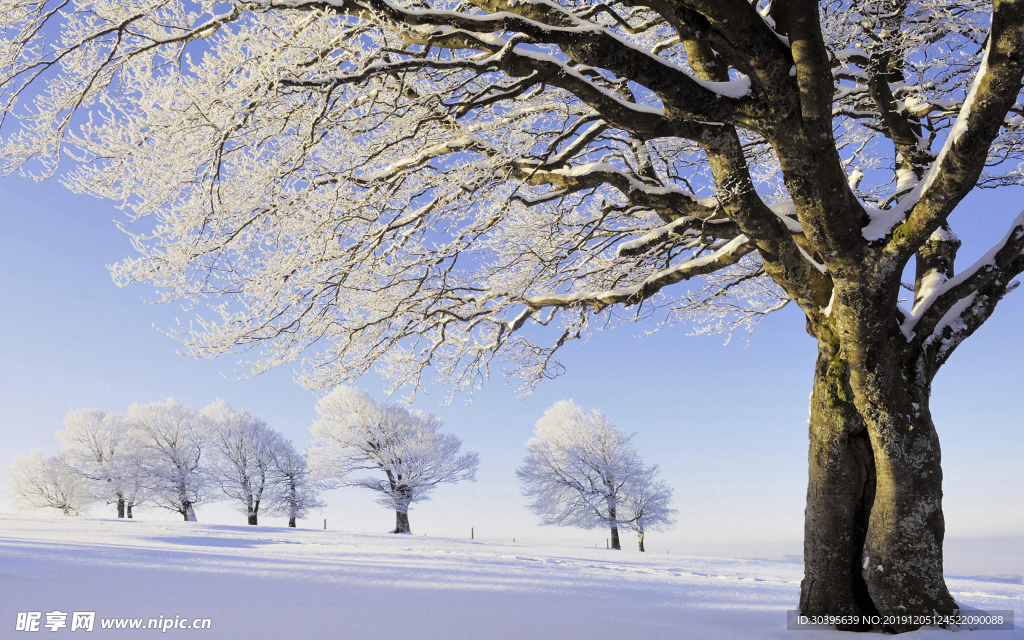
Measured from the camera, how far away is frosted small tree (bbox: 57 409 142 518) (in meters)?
32.3

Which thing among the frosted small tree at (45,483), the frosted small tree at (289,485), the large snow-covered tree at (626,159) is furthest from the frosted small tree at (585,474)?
the frosted small tree at (45,483)

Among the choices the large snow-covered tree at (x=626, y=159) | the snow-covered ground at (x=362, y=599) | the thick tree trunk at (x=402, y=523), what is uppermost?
the large snow-covered tree at (x=626, y=159)

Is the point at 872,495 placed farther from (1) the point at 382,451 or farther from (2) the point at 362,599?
(1) the point at 382,451

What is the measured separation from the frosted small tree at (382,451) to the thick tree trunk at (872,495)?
25456mm

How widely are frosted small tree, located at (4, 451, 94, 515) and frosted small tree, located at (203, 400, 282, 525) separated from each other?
→ 8.47 meters

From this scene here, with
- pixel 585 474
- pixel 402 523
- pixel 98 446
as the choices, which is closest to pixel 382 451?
pixel 402 523

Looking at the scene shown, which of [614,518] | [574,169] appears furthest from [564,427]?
[574,169]

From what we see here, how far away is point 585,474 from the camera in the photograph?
28312mm

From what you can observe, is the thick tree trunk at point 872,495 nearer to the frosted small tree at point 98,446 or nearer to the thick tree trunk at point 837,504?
the thick tree trunk at point 837,504

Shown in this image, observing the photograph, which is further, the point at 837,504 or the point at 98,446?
the point at 98,446

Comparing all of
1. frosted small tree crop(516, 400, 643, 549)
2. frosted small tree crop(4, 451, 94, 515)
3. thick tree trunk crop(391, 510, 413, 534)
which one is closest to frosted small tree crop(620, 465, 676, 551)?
frosted small tree crop(516, 400, 643, 549)

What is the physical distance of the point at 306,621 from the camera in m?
3.74

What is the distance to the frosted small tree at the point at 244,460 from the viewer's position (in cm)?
3186

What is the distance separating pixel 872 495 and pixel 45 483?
4334cm
